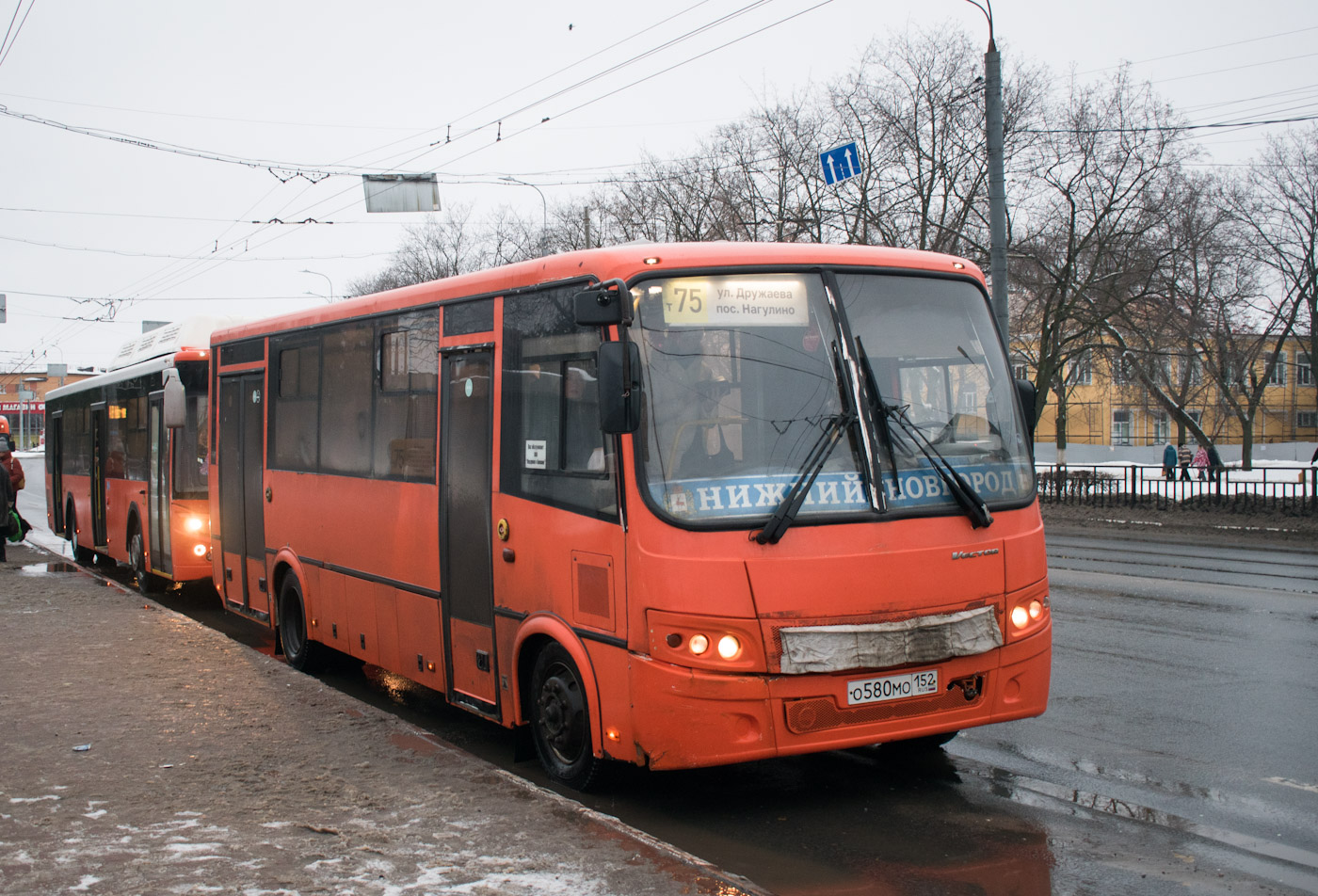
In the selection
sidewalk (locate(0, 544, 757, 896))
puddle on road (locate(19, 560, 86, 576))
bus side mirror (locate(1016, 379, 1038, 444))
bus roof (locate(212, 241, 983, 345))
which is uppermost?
bus roof (locate(212, 241, 983, 345))

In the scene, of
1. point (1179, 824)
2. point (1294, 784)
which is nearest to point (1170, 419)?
point (1294, 784)

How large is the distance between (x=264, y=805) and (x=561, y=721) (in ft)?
4.76

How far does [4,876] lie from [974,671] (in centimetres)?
406

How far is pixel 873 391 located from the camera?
5980mm

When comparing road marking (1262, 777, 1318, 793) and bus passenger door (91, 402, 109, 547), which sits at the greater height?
bus passenger door (91, 402, 109, 547)

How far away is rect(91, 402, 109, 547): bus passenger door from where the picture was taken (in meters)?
17.4

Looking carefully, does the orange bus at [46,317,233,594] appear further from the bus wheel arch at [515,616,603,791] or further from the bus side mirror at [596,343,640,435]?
the bus side mirror at [596,343,640,435]

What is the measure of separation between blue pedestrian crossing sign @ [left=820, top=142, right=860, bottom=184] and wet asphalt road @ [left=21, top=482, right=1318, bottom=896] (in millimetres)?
15516

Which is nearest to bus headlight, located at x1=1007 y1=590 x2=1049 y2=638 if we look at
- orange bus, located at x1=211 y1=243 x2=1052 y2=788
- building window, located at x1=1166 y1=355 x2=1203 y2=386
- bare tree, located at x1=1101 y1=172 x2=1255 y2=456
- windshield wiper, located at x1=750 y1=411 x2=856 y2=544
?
orange bus, located at x1=211 y1=243 x2=1052 y2=788

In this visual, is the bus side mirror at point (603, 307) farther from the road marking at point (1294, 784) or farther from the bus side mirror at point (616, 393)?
the road marking at point (1294, 784)

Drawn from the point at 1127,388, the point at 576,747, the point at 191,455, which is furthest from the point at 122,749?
the point at 1127,388

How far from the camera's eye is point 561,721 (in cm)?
629

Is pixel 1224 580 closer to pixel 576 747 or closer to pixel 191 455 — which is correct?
pixel 576 747

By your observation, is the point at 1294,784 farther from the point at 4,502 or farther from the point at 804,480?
the point at 4,502
